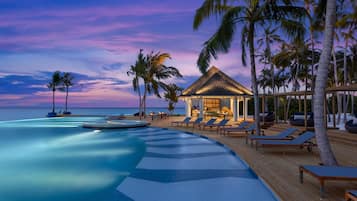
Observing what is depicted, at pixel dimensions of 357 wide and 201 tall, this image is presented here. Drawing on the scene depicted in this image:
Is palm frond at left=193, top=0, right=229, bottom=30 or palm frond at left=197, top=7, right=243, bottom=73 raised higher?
palm frond at left=193, top=0, right=229, bottom=30

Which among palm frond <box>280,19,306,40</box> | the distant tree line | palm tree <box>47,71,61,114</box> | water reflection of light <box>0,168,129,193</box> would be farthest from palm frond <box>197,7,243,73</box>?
palm tree <box>47,71,61,114</box>

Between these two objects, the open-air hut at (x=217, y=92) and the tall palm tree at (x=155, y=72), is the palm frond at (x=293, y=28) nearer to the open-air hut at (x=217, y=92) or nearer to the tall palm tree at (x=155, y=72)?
the open-air hut at (x=217, y=92)

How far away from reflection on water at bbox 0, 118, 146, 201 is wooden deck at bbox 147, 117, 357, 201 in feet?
9.87

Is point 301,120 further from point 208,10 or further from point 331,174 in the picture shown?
point 331,174

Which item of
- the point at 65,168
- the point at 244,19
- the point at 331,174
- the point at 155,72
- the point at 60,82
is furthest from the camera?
the point at 60,82

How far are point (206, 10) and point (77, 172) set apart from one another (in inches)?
255

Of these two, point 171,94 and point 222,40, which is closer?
point 222,40

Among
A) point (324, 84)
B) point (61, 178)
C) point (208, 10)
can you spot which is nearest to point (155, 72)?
point (208, 10)

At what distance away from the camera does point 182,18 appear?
15.2m

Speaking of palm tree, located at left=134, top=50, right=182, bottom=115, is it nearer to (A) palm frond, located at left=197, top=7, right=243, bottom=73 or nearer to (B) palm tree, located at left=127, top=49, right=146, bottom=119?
(B) palm tree, located at left=127, top=49, right=146, bottom=119

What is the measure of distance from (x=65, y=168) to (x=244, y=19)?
7.73 meters

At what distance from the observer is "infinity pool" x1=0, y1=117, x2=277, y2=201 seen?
445 cm

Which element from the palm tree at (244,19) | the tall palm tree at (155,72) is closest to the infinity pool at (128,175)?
the palm tree at (244,19)

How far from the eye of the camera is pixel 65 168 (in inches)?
271
